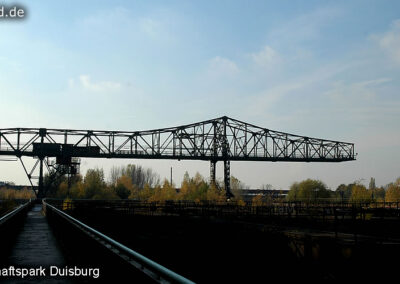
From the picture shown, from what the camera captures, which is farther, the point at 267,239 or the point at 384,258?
the point at 267,239

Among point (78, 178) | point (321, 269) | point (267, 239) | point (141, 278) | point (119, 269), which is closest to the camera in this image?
point (141, 278)

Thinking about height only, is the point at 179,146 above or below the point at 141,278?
above

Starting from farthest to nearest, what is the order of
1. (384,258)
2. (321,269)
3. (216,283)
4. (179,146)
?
(179,146)
(384,258)
(321,269)
(216,283)

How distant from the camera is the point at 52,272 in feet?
41.3

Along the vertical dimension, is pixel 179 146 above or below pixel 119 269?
above

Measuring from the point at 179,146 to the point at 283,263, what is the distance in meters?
87.3

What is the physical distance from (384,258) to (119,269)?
11.5 metres

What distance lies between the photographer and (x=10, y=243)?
20.4 m

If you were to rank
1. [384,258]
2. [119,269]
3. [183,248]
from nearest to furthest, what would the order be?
[119,269] < [384,258] < [183,248]

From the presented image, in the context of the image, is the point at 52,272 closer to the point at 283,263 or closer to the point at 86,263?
the point at 86,263

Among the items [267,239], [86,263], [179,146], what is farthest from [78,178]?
[86,263]

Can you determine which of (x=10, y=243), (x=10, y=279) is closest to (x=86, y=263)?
(x=10, y=279)

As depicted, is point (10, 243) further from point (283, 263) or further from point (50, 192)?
point (50, 192)

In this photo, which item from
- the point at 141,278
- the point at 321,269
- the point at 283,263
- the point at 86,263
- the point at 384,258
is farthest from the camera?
the point at 384,258
